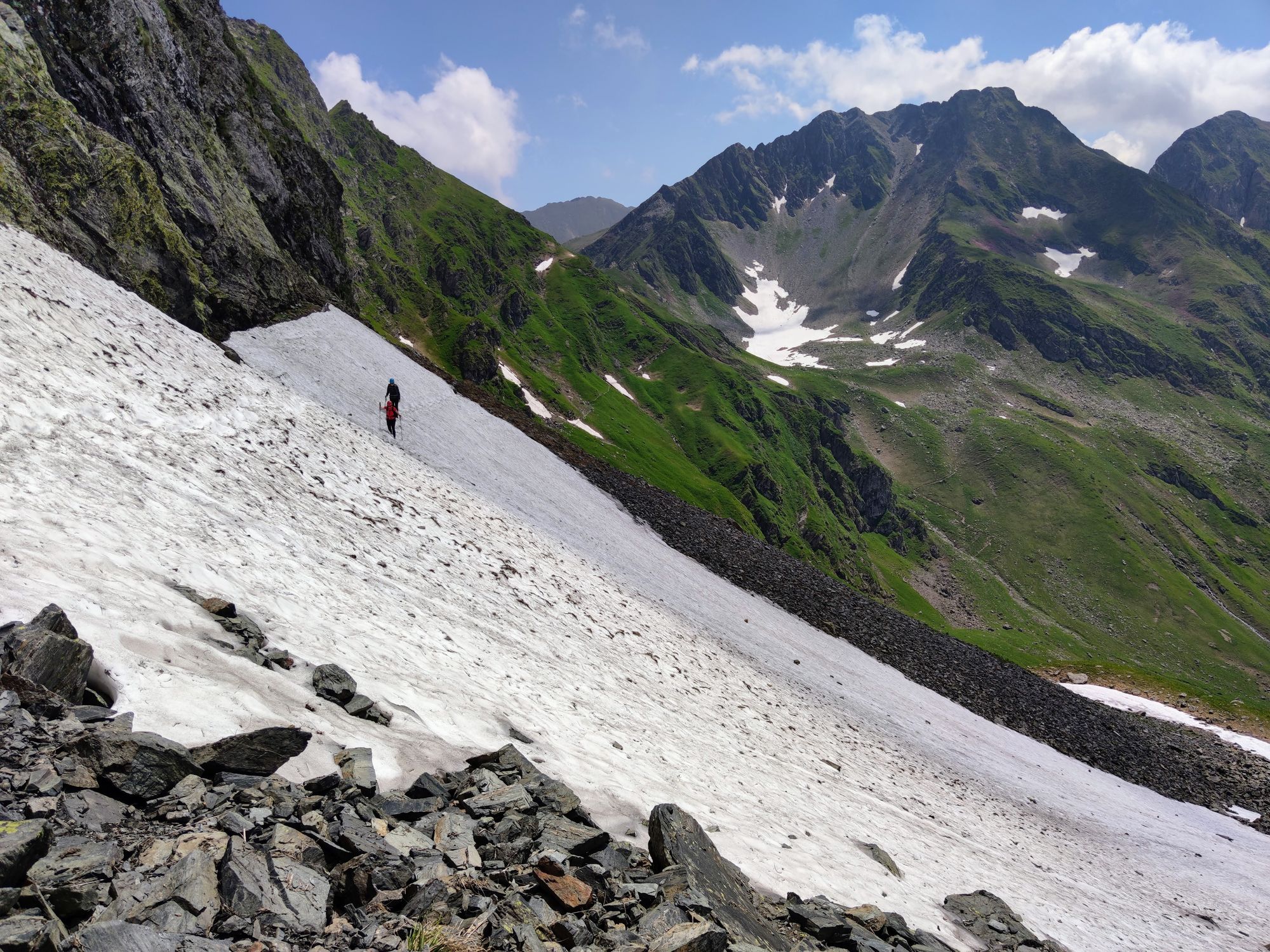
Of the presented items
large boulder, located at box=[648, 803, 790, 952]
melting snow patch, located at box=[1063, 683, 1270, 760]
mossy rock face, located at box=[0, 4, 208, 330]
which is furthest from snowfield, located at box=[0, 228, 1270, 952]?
melting snow patch, located at box=[1063, 683, 1270, 760]

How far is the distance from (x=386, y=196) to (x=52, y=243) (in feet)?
612

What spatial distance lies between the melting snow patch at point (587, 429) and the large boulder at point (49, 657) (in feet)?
381

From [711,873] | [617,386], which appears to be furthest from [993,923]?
[617,386]

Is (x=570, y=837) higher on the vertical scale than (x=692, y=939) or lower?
lower

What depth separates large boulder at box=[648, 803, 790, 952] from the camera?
29.1ft

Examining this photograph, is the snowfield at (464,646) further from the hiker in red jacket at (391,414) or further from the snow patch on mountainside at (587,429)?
the snow patch on mountainside at (587,429)

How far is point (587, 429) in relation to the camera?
419ft

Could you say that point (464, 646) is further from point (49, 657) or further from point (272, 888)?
point (272, 888)

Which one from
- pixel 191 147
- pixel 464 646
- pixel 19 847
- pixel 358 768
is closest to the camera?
pixel 19 847

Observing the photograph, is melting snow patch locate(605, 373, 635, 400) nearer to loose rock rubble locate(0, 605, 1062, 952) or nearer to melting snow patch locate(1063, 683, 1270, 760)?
melting snow patch locate(1063, 683, 1270, 760)

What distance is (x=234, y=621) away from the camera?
38.7 ft

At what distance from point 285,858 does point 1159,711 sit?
83337 millimetres

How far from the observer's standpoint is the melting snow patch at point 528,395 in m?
118

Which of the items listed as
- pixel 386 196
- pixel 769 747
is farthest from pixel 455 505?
pixel 386 196
